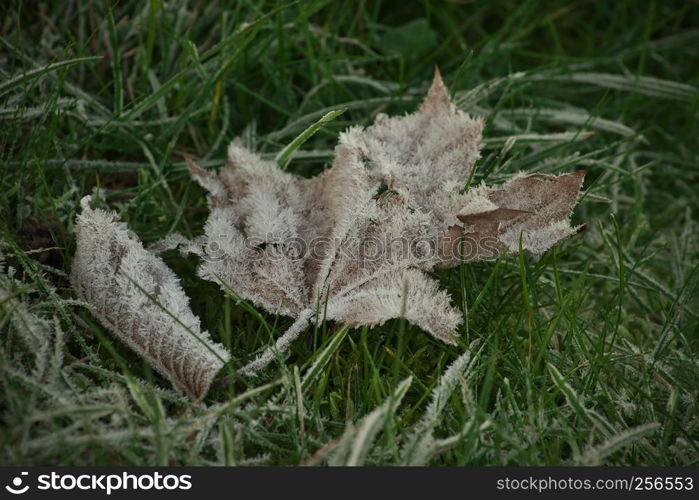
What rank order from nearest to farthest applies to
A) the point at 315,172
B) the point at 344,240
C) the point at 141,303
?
the point at 141,303
the point at 344,240
the point at 315,172

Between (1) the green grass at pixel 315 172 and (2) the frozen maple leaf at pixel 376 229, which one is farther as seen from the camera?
(2) the frozen maple leaf at pixel 376 229

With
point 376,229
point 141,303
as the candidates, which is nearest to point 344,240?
point 376,229

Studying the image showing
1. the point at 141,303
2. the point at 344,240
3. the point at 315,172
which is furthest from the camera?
the point at 315,172

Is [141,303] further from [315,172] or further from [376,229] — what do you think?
[315,172]

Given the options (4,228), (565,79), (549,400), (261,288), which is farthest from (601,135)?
(4,228)
